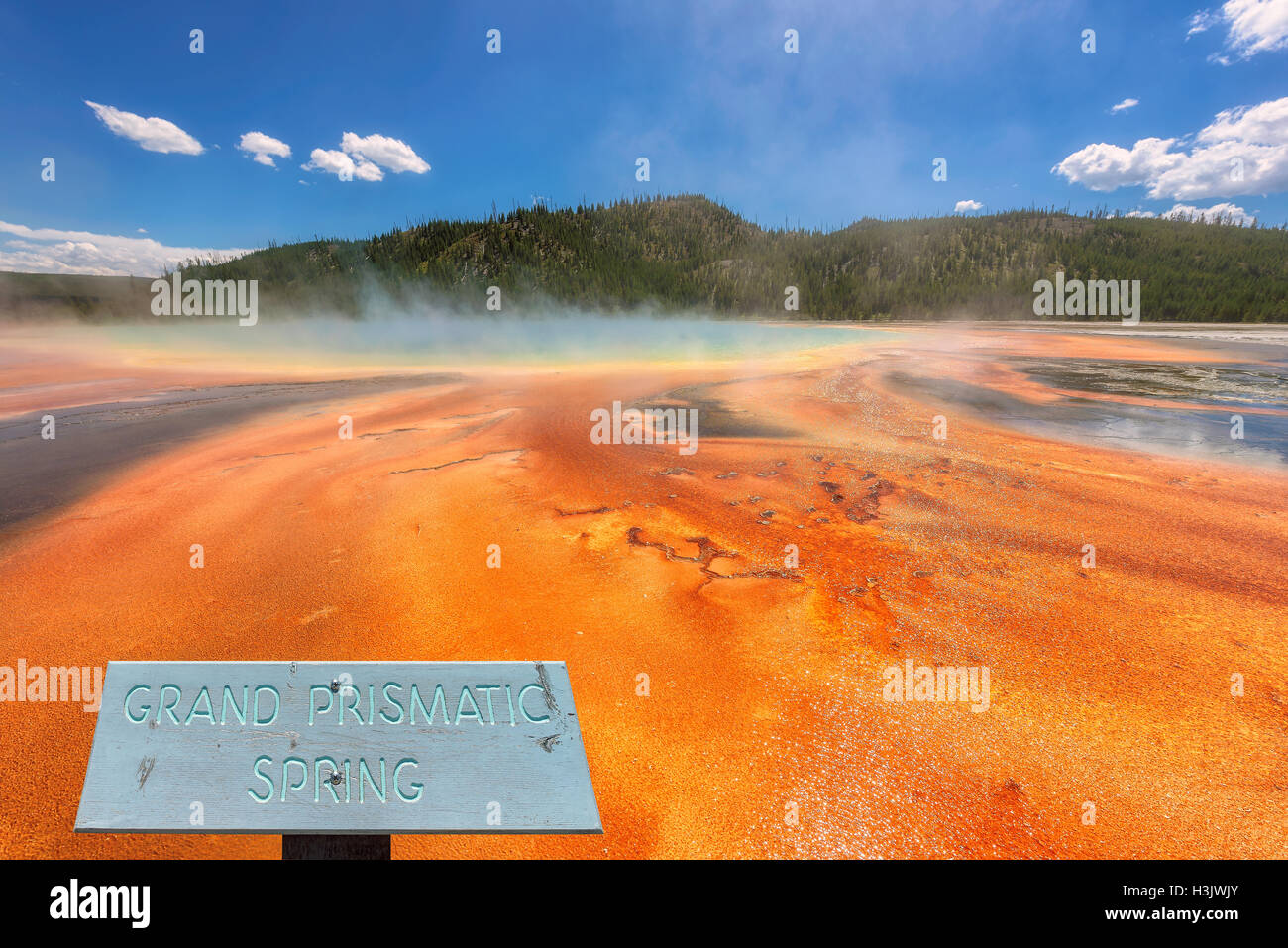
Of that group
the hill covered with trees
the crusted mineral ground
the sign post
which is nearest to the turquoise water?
the crusted mineral ground

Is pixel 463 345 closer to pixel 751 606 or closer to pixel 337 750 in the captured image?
pixel 751 606

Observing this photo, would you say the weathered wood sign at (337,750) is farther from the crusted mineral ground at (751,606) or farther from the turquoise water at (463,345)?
the turquoise water at (463,345)

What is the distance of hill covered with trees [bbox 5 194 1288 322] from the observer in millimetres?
74000

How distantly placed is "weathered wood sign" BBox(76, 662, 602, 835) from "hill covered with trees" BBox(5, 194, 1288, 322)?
6819 cm

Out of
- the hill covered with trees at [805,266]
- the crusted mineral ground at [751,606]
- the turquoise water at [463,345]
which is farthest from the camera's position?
the hill covered with trees at [805,266]

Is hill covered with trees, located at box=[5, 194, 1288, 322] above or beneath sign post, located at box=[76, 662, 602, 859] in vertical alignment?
above

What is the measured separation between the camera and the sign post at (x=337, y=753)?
1907 millimetres

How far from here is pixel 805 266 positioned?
343 ft

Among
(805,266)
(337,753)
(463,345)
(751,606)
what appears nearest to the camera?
(337,753)

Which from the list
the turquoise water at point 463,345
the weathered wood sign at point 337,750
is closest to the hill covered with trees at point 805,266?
the turquoise water at point 463,345

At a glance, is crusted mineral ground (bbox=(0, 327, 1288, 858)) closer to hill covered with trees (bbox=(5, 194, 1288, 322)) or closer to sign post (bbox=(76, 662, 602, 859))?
sign post (bbox=(76, 662, 602, 859))

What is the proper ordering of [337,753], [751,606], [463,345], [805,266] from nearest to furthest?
[337,753]
[751,606]
[463,345]
[805,266]

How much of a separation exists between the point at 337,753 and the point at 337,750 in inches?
0.5

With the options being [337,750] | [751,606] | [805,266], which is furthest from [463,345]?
[805,266]
